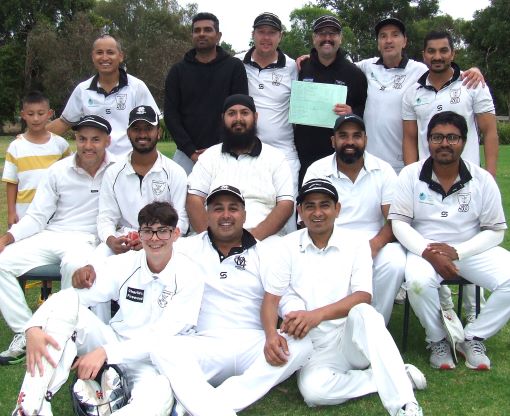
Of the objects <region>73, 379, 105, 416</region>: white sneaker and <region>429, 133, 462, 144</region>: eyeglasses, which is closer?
<region>73, 379, 105, 416</region>: white sneaker

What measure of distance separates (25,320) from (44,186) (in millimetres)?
1360

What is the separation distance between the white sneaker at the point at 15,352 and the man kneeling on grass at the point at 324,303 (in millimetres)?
2284

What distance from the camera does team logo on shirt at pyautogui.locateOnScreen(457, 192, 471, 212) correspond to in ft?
18.5

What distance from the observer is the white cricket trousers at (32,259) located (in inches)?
223

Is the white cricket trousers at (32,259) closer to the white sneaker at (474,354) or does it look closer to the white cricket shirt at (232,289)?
the white cricket shirt at (232,289)

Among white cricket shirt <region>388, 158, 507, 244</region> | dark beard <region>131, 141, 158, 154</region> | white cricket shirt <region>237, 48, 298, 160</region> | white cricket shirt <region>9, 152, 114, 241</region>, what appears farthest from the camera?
white cricket shirt <region>237, 48, 298, 160</region>

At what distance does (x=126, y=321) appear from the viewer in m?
Answer: 4.80

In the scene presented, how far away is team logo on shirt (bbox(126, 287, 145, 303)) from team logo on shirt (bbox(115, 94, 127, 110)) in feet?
9.08

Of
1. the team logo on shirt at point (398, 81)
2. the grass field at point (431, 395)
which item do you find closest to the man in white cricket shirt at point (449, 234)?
the grass field at point (431, 395)

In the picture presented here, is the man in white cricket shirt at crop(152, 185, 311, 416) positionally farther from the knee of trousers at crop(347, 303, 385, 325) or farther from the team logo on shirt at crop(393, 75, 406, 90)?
the team logo on shirt at crop(393, 75, 406, 90)

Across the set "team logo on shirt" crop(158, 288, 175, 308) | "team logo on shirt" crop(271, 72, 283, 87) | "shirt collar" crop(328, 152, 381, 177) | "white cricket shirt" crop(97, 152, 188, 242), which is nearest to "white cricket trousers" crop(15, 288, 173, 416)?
"team logo on shirt" crop(158, 288, 175, 308)

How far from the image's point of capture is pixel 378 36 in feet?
22.6

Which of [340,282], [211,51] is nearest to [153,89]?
[211,51]

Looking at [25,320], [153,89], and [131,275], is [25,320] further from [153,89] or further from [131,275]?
[153,89]
